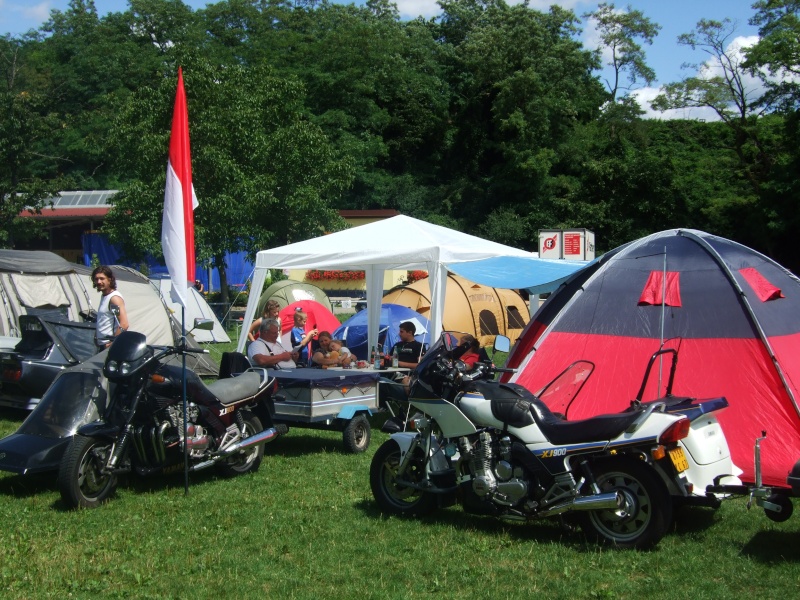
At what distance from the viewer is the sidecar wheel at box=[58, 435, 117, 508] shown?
598 cm

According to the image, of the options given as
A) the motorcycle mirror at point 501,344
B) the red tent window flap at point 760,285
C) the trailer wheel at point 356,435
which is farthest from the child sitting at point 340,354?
the red tent window flap at point 760,285

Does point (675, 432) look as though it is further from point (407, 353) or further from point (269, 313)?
point (269, 313)

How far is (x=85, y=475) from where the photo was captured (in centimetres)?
615

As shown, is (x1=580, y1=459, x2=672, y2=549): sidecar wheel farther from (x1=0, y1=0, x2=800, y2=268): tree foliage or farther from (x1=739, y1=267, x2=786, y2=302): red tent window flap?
(x1=0, y1=0, x2=800, y2=268): tree foliage

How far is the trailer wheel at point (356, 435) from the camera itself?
860 centimetres

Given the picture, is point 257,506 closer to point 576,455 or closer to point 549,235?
point 576,455

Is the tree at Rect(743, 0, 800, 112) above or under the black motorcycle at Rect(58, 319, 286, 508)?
above

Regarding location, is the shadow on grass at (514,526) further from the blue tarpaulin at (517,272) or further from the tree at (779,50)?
the tree at (779,50)

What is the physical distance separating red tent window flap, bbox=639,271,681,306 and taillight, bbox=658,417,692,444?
2.46 meters

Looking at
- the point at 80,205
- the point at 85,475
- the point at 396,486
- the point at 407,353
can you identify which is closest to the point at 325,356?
the point at 407,353

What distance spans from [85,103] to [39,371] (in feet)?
136

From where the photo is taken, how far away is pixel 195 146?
24.6 meters

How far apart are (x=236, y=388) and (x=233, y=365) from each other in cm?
87

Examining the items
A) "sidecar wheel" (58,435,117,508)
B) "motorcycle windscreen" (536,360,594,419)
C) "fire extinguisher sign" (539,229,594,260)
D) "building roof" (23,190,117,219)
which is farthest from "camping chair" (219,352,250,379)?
"building roof" (23,190,117,219)
